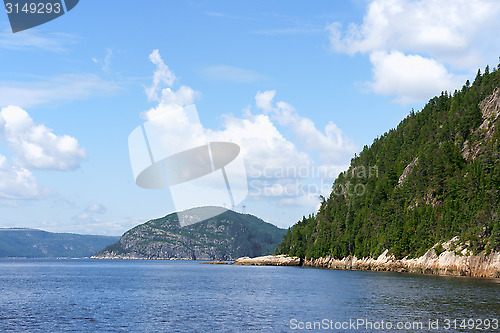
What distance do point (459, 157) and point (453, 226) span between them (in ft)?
109

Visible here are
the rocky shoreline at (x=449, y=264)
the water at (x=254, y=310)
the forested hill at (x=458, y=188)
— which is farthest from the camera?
the forested hill at (x=458, y=188)

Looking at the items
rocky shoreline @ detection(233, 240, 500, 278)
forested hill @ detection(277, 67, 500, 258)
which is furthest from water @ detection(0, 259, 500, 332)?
forested hill @ detection(277, 67, 500, 258)

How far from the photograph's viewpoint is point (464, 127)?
18100cm

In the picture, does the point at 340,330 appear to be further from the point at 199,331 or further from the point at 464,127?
the point at 464,127

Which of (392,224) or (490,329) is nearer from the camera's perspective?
(490,329)

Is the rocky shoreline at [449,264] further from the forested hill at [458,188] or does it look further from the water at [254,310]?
the water at [254,310]

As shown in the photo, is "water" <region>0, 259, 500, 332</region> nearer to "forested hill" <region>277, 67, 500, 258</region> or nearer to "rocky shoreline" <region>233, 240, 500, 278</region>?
"rocky shoreline" <region>233, 240, 500, 278</region>

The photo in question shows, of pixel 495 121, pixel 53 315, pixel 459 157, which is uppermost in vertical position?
pixel 495 121

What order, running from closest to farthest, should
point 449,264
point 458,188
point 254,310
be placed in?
point 254,310
point 449,264
point 458,188

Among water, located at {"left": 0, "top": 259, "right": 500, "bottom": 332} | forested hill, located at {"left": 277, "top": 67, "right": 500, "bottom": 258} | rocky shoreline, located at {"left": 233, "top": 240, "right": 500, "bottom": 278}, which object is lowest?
water, located at {"left": 0, "top": 259, "right": 500, "bottom": 332}

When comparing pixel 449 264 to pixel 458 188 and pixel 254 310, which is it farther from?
pixel 254 310

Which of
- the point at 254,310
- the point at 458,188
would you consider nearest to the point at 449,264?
the point at 458,188

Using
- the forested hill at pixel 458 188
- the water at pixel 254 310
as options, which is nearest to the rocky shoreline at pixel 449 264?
the forested hill at pixel 458 188

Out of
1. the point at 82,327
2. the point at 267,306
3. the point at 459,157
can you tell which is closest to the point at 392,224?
the point at 459,157
